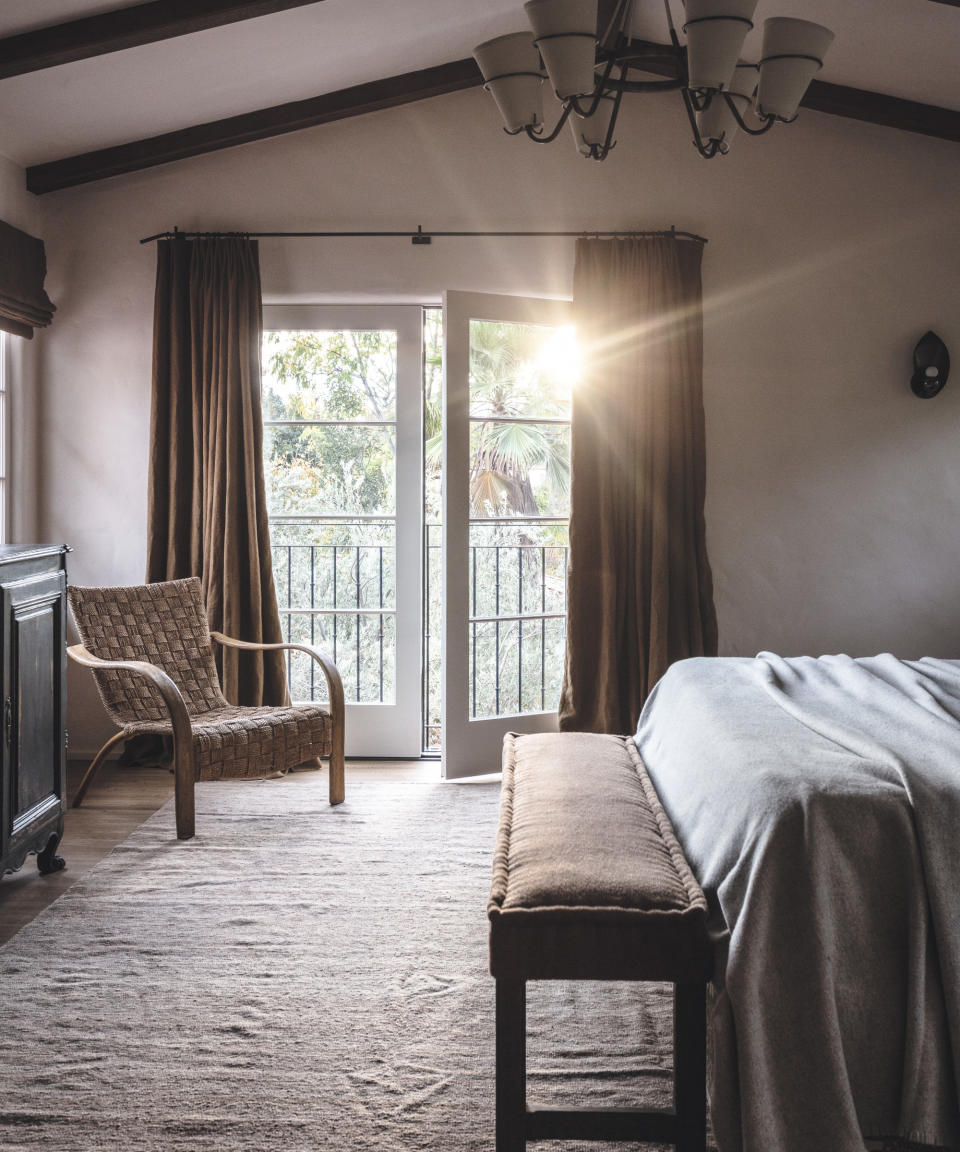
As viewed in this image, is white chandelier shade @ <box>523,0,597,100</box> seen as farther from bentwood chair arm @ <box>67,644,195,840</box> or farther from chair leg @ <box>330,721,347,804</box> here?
chair leg @ <box>330,721,347,804</box>

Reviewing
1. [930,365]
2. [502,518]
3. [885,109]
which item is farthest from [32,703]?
[885,109]

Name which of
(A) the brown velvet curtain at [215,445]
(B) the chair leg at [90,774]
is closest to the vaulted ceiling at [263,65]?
(A) the brown velvet curtain at [215,445]

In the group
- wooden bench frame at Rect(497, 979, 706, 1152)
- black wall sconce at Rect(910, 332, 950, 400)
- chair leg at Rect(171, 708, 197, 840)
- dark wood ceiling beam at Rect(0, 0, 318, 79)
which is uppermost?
dark wood ceiling beam at Rect(0, 0, 318, 79)

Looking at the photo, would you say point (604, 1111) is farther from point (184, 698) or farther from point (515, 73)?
point (184, 698)

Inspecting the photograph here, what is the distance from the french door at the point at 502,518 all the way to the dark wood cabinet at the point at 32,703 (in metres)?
1.55

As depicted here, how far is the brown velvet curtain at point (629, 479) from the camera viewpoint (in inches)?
163

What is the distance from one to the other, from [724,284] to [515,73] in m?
2.36

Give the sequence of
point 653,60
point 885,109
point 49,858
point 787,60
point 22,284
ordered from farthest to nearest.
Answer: point 885,109 < point 22,284 < point 49,858 < point 787,60 < point 653,60

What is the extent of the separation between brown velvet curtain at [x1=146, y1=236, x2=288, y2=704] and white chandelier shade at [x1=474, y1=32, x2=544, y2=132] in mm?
2167

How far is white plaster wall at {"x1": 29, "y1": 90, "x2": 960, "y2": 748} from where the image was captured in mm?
4273

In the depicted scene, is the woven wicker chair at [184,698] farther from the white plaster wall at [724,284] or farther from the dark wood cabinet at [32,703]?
the white plaster wall at [724,284]

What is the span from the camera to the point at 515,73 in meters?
2.18

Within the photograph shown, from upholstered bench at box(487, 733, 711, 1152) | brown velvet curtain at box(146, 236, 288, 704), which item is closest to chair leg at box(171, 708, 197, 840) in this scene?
brown velvet curtain at box(146, 236, 288, 704)

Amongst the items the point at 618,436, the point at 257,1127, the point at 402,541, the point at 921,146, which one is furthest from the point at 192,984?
the point at 921,146
